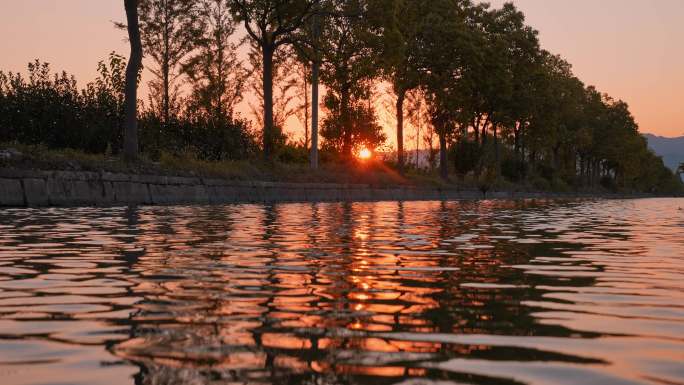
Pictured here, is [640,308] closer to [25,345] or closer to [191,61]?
[25,345]

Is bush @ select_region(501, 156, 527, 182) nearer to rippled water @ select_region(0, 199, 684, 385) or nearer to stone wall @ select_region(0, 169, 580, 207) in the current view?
stone wall @ select_region(0, 169, 580, 207)

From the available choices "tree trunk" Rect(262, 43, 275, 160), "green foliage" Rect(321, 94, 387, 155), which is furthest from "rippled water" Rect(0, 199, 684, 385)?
"green foliage" Rect(321, 94, 387, 155)

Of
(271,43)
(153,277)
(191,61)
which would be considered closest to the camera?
(153,277)

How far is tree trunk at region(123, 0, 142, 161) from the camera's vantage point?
2338cm

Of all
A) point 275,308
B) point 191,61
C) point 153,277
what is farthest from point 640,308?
point 191,61

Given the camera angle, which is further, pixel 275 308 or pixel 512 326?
pixel 275 308

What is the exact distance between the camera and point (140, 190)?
842 inches

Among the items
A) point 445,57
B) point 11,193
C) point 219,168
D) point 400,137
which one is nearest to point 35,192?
point 11,193

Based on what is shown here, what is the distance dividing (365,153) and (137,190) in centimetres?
2396

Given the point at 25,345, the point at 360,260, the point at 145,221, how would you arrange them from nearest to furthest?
the point at 25,345 < the point at 360,260 < the point at 145,221

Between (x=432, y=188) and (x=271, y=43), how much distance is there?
52.2 feet

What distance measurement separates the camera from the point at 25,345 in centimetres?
345

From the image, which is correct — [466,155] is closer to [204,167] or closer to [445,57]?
[445,57]

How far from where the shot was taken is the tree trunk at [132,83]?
76.7 ft
